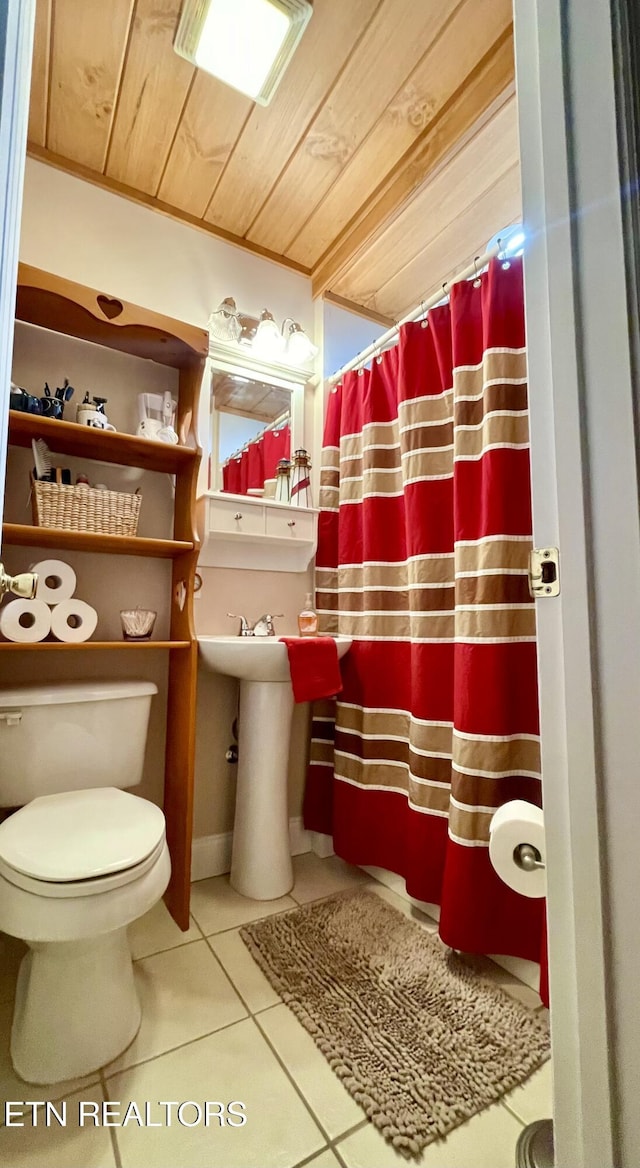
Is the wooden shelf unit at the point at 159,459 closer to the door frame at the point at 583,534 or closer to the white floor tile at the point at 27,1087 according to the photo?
the white floor tile at the point at 27,1087

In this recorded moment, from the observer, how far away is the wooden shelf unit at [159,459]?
135 cm

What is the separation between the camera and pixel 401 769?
159cm

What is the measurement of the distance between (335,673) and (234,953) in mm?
810

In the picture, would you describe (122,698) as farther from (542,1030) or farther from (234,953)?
(542,1030)

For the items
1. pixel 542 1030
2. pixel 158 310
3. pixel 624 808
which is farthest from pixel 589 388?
pixel 158 310

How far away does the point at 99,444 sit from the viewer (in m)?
1.46

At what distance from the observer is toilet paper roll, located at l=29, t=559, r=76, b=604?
1372 millimetres

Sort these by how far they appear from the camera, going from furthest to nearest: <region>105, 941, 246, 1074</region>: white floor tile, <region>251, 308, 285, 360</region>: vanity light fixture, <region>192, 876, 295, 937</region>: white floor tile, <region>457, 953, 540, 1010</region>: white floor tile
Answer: <region>251, 308, 285, 360</region>: vanity light fixture → <region>192, 876, 295, 937</region>: white floor tile → <region>457, 953, 540, 1010</region>: white floor tile → <region>105, 941, 246, 1074</region>: white floor tile

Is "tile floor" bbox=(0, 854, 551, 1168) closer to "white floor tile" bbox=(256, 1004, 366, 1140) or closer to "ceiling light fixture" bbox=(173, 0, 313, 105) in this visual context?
"white floor tile" bbox=(256, 1004, 366, 1140)

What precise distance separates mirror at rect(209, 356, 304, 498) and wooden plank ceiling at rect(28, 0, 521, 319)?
51 centimetres

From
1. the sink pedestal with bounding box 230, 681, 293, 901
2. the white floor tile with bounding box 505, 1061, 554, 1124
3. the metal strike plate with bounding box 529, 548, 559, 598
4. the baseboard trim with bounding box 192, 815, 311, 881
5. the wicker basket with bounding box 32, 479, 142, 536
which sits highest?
the wicker basket with bounding box 32, 479, 142, 536

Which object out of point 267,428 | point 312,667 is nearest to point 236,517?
point 267,428

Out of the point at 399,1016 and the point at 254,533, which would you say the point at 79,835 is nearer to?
the point at 399,1016

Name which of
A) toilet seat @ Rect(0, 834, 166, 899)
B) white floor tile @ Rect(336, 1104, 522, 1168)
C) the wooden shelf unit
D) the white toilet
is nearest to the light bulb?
the wooden shelf unit
